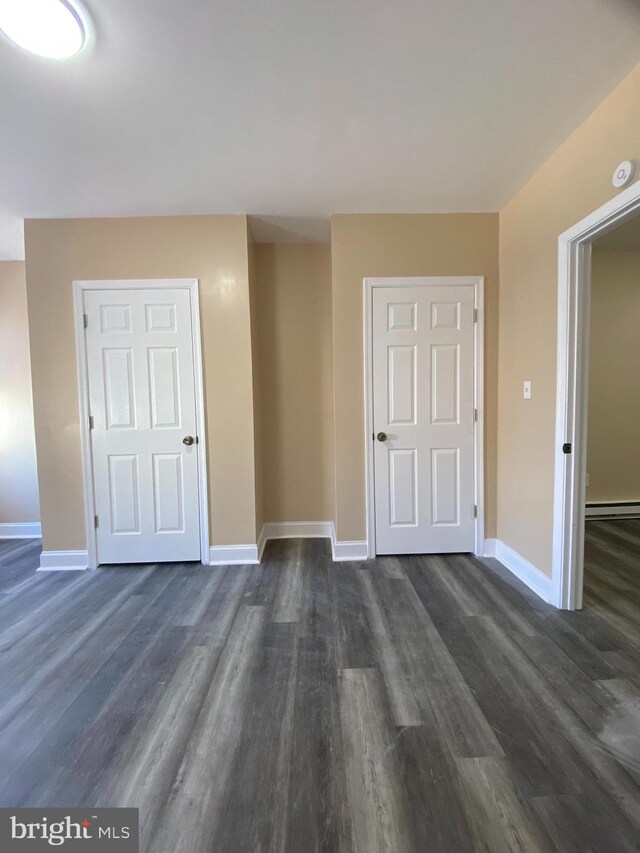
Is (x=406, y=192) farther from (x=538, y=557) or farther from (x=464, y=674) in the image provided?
(x=464, y=674)

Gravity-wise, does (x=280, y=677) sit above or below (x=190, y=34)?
below

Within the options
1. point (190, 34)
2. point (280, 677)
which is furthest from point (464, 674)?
point (190, 34)

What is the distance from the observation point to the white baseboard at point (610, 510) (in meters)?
3.49

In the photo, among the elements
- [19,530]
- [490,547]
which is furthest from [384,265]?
[19,530]

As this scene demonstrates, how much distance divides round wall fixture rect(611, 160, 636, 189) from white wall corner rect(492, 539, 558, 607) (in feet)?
6.75

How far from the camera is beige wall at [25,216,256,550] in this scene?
2574 millimetres

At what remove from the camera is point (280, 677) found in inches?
61.1

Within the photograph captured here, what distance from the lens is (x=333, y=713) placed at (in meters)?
1.36

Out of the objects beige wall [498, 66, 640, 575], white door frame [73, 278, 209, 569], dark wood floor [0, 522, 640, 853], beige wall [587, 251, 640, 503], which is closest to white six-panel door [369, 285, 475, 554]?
beige wall [498, 66, 640, 575]

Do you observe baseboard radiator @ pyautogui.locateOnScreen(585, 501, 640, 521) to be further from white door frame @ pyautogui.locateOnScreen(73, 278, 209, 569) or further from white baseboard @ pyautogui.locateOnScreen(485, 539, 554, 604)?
white door frame @ pyautogui.locateOnScreen(73, 278, 209, 569)

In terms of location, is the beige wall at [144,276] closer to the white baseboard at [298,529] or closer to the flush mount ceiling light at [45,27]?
the white baseboard at [298,529]

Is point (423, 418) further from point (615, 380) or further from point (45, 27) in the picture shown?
point (45, 27)

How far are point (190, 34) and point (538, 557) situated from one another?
10.1 ft

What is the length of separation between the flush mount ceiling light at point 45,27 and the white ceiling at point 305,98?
58 mm
